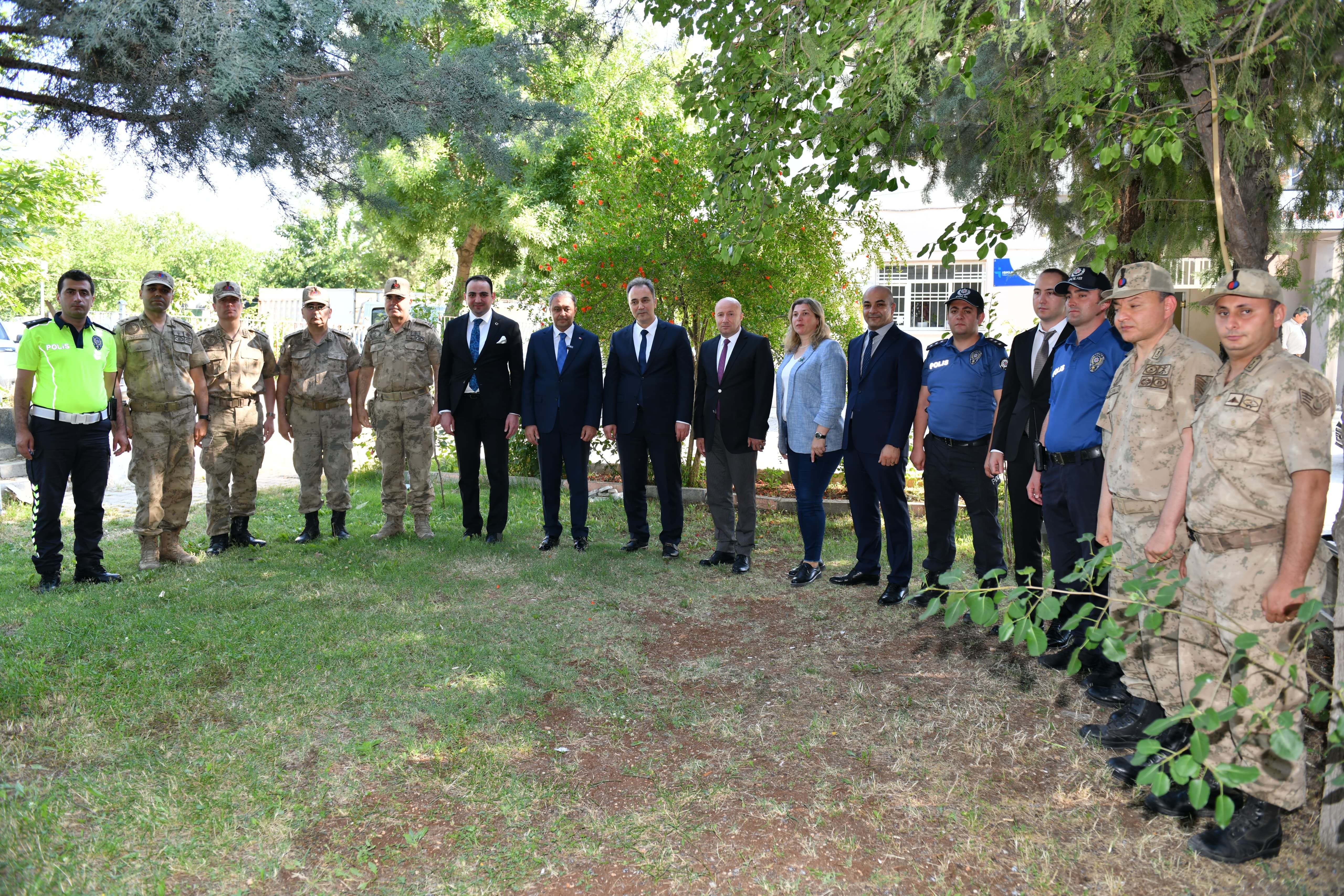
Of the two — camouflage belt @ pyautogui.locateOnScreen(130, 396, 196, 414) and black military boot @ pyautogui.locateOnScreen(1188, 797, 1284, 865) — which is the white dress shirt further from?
black military boot @ pyautogui.locateOnScreen(1188, 797, 1284, 865)

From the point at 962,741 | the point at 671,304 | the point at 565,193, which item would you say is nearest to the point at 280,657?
the point at 962,741

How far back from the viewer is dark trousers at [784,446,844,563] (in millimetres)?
6684

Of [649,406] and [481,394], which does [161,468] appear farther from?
[649,406]

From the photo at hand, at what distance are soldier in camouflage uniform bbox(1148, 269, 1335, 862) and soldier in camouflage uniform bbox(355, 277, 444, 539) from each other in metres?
6.09

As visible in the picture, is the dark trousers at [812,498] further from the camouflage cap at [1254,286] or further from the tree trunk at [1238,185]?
the camouflage cap at [1254,286]

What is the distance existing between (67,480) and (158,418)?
73 centimetres

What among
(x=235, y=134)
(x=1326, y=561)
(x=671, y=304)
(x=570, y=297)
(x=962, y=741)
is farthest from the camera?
(x=671, y=304)

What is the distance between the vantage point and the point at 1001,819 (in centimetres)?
334

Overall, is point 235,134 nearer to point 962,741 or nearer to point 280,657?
point 280,657

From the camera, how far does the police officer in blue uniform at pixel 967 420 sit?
18.7 ft

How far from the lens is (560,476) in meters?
7.75

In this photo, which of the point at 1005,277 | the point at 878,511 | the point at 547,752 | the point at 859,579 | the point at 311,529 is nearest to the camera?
the point at 547,752

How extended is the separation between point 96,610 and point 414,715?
2.77 meters

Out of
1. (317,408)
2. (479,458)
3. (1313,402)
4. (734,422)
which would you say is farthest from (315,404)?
(1313,402)
